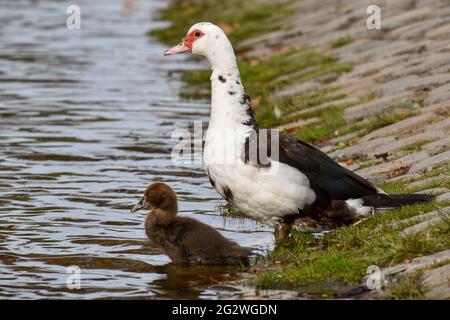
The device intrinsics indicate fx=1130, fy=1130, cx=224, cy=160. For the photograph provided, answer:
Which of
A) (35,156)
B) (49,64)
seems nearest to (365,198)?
(35,156)

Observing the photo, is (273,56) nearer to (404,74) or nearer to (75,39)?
(404,74)

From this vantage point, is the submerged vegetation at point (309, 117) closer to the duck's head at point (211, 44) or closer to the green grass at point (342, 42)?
the green grass at point (342, 42)

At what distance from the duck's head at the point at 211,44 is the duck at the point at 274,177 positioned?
255 mm

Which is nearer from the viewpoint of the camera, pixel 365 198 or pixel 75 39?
pixel 365 198

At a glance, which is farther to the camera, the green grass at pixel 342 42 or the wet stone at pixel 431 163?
the green grass at pixel 342 42

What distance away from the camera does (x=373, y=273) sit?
273 inches

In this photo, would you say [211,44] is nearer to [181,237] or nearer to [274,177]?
[274,177]

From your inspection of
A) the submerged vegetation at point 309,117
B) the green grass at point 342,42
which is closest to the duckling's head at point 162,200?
the submerged vegetation at point 309,117

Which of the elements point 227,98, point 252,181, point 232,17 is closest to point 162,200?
point 252,181

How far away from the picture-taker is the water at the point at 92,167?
Result: 25.3 feet

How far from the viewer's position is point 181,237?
26.6 ft

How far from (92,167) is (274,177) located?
4.00m

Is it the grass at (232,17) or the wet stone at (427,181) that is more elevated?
the grass at (232,17)
